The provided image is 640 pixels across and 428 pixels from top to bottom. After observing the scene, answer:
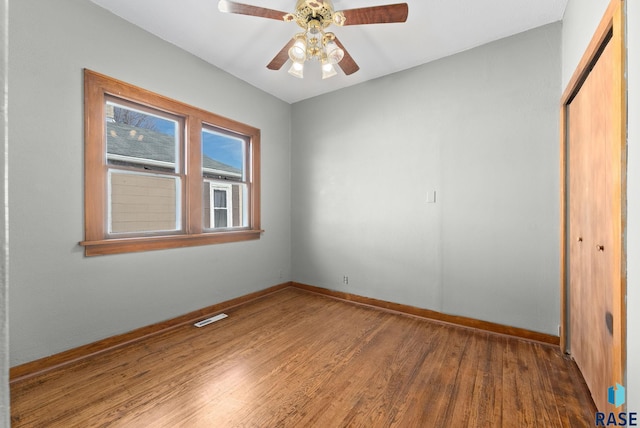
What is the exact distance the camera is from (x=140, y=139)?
2688 mm

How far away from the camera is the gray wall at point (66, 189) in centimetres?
195

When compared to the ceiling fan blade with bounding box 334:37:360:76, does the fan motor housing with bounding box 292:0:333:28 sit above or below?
above

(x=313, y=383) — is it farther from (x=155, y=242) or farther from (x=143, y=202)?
(x=143, y=202)

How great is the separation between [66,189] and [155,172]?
2.34 feet

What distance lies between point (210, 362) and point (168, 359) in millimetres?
359

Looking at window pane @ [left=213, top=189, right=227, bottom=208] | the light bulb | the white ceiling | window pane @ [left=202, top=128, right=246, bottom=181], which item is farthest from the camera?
window pane @ [left=213, top=189, right=227, bottom=208]

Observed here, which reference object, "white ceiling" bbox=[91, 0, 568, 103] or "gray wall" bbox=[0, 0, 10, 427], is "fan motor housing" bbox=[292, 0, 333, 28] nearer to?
"white ceiling" bbox=[91, 0, 568, 103]

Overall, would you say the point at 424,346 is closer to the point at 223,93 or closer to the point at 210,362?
the point at 210,362

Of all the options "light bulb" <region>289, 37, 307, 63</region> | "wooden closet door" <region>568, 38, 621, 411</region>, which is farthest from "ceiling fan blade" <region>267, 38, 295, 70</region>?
"wooden closet door" <region>568, 38, 621, 411</region>

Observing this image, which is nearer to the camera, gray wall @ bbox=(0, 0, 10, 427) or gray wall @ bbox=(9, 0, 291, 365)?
gray wall @ bbox=(0, 0, 10, 427)

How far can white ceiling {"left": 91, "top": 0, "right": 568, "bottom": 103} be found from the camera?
229 centimetres

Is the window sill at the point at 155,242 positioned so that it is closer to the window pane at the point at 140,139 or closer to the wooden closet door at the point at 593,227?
the window pane at the point at 140,139

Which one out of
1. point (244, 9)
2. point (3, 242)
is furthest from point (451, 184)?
point (3, 242)

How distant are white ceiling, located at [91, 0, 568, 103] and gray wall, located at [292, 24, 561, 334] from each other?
202mm
